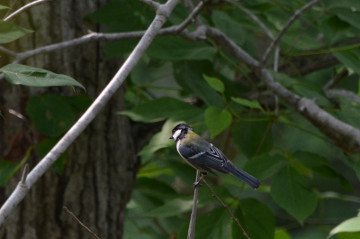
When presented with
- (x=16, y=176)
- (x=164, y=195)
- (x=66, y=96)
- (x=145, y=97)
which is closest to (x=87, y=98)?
(x=66, y=96)

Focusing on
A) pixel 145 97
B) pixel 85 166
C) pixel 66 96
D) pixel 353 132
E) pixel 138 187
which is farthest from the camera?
pixel 145 97

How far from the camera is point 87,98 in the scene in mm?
2102

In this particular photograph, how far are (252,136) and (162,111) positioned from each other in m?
0.36

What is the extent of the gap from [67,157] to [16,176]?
19 centimetres

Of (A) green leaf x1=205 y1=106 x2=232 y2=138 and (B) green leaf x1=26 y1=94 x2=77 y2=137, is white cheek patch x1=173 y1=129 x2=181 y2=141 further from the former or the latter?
(B) green leaf x1=26 y1=94 x2=77 y2=137

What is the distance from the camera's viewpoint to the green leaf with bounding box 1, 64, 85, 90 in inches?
44.2

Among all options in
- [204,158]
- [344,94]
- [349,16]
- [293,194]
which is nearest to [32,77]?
[204,158]

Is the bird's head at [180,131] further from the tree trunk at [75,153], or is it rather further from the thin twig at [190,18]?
the tree trunk at [75,153]

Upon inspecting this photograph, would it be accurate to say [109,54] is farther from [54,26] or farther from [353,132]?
[353,132]

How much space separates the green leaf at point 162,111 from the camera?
217cm

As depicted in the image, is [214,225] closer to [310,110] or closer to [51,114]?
[310,110]

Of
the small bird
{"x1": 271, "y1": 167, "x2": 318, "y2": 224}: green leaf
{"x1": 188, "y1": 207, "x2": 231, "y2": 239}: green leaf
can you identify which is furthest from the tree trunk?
the small bird

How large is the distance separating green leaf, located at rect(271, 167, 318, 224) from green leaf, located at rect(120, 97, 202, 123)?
377mm

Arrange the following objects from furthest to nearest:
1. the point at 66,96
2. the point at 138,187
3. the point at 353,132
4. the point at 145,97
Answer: the point at 145,97
the point at 138,187
the point at 66,96
the point at 353,132
